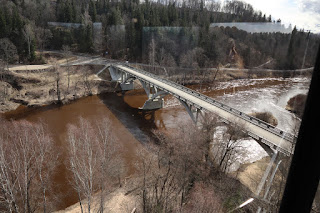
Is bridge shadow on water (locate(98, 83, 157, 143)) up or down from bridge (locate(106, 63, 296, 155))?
down

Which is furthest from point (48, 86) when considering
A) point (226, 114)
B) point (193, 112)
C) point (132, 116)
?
point (226, 114)

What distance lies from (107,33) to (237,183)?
29.3 metres

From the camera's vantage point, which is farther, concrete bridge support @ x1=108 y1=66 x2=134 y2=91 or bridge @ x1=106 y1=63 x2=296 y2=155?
concrete bridge support @ x1=108 y1=66 x2=134 y2=91

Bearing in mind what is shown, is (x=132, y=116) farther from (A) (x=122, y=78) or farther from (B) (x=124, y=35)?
(B) (x=124, y=35)

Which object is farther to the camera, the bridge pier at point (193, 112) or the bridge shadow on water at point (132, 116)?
the bridge shadow on water at point (132, 116)

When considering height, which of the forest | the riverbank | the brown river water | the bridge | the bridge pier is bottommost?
the brown river water

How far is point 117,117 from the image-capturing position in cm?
1658

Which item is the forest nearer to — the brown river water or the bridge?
the brown river water

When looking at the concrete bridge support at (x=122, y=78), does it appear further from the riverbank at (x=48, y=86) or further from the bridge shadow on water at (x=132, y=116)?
the bridge shadow on water at (x=132, y=116)

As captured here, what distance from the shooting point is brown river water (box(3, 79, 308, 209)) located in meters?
10.3

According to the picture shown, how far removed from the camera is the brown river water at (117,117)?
10.3m

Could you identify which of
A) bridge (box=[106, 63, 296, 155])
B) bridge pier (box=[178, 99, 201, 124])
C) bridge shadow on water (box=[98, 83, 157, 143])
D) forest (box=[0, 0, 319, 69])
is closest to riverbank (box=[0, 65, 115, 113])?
Answer: bridge shadow on water (box=[98, 83, 157, 143])

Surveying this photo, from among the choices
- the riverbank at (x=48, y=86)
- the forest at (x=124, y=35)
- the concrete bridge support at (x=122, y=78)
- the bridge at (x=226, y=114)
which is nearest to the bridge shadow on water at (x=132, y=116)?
the bridge at (x=226, y=114)

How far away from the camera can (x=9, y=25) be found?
25500 mm
